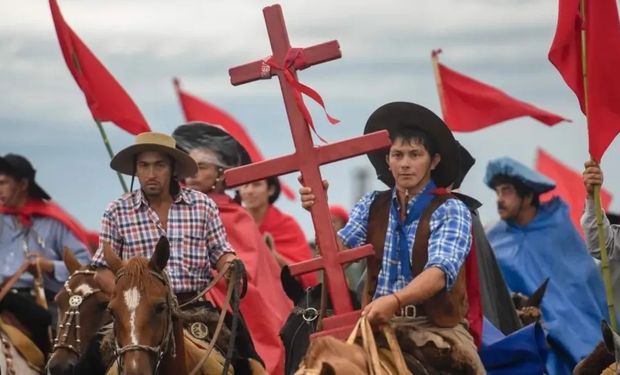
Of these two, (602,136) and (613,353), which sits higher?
(602,136)

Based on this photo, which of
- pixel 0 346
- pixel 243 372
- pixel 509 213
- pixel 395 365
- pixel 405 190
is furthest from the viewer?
pixel 509 213

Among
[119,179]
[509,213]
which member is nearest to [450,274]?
[119,179]

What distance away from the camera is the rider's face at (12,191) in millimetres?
15078

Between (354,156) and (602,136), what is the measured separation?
1.89 metres

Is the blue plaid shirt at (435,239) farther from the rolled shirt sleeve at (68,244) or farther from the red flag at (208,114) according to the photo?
the red flag at (208,114)

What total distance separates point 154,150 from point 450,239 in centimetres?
230

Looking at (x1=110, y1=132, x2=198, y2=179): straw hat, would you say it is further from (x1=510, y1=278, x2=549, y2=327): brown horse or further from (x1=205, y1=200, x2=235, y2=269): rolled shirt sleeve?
(x1=510, y1=278, x2=549, y2=327): brown horse

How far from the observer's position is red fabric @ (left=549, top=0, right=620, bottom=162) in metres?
10.7

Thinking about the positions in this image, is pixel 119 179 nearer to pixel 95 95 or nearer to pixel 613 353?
pixel 95 95

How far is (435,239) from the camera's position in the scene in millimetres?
9758

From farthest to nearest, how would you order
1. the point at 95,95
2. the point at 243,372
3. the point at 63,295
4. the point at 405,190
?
the point at 95,95 → the point at 63,295 → the point at 243,372 → the point at 405,190

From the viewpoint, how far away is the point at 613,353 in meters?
10.4

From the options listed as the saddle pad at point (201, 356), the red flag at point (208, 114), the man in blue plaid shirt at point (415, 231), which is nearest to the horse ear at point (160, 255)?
the saddle pad at point (201, 356)

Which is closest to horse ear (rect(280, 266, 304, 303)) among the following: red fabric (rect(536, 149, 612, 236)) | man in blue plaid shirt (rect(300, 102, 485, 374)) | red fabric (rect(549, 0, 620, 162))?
man in blue plaid shirt (rect(300, 102, 485, 374))
